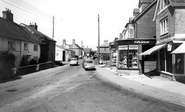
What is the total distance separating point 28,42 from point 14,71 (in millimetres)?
9617

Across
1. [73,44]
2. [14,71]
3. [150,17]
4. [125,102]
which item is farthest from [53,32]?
[73,44]

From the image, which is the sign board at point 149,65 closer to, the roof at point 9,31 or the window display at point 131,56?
the window display at point 131,56

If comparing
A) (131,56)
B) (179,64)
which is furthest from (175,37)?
(131,56)

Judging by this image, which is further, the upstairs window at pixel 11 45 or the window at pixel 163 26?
the upstairs window at pixel 11 45

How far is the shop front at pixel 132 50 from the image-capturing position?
15719 millimetres

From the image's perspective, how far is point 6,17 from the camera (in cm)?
2319

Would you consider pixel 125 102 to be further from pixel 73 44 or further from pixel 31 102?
pixel 73 44

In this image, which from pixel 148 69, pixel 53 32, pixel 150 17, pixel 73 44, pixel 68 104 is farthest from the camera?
pixel 73 44

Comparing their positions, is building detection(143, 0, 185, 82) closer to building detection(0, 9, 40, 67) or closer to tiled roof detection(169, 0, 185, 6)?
tiled roof detection(169, 0, 185, 6)

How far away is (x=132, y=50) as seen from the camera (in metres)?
16.0

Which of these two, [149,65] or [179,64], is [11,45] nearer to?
[149,65]

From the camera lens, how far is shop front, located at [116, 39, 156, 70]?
15.7 m

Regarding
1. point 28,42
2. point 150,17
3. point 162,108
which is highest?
point 150,17

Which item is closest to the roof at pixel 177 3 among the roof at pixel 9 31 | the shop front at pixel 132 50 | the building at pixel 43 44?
the shop front at pixel 132 50
